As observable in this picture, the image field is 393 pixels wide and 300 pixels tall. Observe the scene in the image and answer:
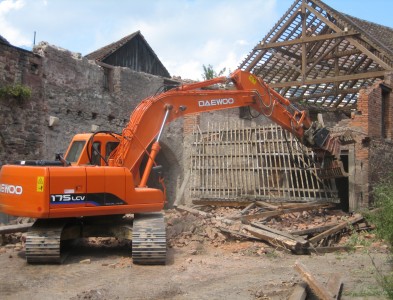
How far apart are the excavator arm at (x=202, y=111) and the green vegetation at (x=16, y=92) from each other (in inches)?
152

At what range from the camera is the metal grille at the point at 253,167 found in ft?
39.6

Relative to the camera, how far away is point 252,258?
26.0 feet

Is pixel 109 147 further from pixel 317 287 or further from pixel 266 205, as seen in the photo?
pixel 266 205

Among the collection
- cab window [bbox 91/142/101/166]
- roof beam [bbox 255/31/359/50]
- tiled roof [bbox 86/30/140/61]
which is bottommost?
cab window [bbox 91/142/101/166]

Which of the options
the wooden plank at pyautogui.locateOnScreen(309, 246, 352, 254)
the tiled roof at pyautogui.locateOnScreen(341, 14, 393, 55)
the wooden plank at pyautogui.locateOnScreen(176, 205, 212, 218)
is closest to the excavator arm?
the wooden plank at pyautogui.locateOnScreen(176, 205, 212, 218)

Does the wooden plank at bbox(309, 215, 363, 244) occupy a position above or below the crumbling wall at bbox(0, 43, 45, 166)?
below

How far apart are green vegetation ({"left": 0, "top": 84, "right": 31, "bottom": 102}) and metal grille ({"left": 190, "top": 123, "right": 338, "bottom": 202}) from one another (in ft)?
16.6

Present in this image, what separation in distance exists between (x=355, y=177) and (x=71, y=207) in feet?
26.2

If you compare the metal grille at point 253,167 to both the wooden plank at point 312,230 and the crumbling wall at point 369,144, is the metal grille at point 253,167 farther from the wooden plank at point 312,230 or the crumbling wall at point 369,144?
the wooden plank at point 312,230

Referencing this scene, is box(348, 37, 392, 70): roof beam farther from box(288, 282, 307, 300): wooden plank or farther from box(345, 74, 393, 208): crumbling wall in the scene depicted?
box(288, 282, 307, 300): wooden plank

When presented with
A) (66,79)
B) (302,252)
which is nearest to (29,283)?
(302,252)

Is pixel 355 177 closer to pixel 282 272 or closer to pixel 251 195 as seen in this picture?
pixel 251 195

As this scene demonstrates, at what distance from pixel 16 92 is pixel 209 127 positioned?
5.96m

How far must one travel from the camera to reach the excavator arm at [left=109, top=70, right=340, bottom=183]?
7863 mm
